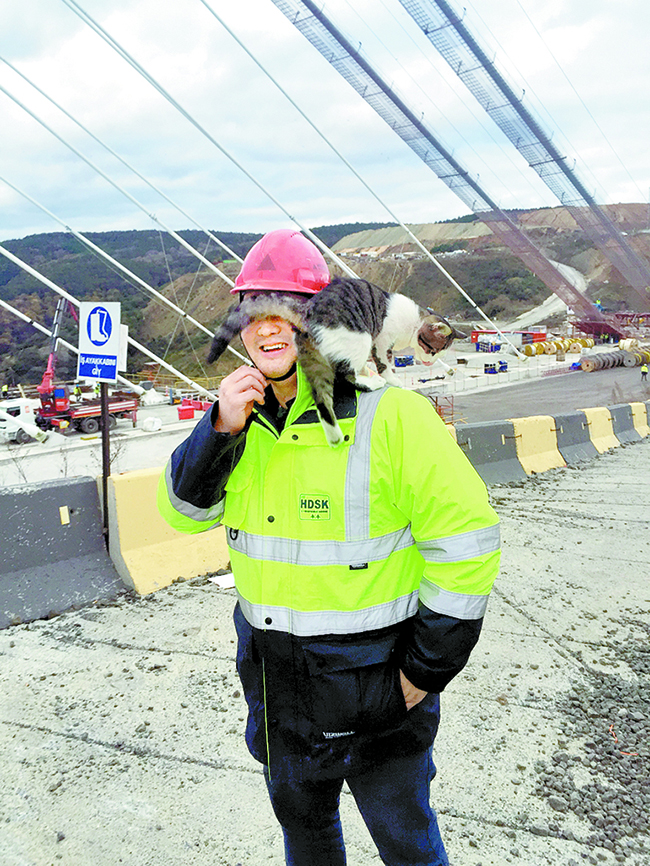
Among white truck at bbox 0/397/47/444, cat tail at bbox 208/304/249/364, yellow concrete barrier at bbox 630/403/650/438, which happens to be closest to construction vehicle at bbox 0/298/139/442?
white truck at bbox 0/397/47/444

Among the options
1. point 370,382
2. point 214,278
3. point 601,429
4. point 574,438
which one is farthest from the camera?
point 214,278

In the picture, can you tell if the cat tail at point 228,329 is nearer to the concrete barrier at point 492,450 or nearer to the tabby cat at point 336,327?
the tabby cat at point 336,327

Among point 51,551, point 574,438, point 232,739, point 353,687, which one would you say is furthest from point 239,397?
point 574,438

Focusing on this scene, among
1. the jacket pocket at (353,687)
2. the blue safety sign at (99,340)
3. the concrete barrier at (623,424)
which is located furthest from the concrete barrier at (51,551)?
the concrete barrier at (623,424)

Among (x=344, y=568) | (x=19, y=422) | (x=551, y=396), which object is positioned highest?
(x=344, y=568)

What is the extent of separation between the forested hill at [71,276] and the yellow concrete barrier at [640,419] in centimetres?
3469

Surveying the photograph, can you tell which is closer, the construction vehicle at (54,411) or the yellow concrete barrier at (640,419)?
the yellow concrete barrier at (640,419)

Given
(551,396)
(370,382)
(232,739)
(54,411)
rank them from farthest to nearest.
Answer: (551,396) < (54,411) < (232,739) < (370,382)

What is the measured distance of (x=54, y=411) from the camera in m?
23.1

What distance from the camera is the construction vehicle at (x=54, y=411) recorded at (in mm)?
21953

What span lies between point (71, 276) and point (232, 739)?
97603 mm

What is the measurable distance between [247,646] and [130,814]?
1.42 m

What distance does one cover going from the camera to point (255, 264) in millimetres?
1926

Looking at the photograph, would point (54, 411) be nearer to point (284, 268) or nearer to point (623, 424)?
point (623, 424)
